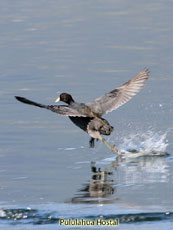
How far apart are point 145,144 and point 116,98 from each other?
820 mm

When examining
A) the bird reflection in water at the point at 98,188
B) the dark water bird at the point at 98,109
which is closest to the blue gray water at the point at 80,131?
the bird reflection in water at the point at 98,188

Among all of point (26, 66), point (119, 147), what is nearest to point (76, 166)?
point (119, 147)

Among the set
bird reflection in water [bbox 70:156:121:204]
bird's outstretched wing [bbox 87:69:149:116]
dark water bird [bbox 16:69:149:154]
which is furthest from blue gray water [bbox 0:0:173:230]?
bird's outstretched wing [bbox 87:69:149:116]

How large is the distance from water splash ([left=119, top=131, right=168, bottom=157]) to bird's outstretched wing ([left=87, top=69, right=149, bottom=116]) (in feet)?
1.91

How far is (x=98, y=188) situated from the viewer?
9977mm

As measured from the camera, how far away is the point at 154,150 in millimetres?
11578

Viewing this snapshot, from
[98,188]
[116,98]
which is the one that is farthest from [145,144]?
[98,188]

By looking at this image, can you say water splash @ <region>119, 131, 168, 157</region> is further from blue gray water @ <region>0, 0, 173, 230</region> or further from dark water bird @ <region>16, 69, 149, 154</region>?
dark water bird @ <region>16, 69, 149, 154</region>

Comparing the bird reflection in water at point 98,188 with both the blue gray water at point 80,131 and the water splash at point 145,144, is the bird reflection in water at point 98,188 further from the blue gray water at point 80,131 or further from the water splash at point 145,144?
the water splash at point 145,144

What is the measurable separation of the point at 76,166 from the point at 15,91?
5.02 meters

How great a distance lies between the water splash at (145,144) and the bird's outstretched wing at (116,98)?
1.91 feet

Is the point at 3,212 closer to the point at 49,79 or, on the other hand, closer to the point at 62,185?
the point at 62,185

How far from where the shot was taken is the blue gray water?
357 inches

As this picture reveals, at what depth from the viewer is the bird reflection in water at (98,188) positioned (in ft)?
30.8
